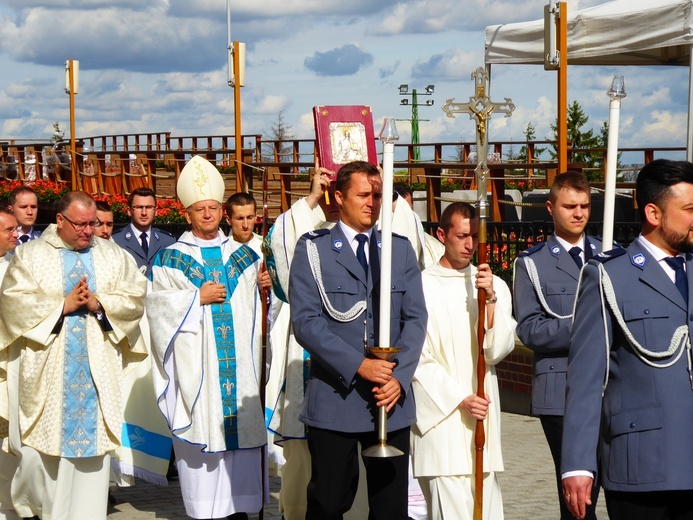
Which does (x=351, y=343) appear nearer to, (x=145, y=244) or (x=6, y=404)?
(x=6, y=404)

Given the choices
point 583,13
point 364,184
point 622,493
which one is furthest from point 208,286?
point 583,13

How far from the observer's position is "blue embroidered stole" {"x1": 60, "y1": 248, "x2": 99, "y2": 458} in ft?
22.7

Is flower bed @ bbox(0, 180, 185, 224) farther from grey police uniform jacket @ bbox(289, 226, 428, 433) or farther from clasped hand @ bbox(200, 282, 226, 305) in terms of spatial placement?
grey police uniform jacket @ bbox(289, 226, 428, 433)

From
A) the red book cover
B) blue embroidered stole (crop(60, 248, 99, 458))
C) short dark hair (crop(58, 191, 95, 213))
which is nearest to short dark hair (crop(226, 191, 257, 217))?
blue embroidered stole (crop(60, 248, 99, 458))

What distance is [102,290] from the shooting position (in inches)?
279

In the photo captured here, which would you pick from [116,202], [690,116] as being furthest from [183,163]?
[690,116]

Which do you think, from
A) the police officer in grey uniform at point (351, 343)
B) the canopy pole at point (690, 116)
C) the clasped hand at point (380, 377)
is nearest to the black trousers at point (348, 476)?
the police officer in grey uniform at point (351, 343)

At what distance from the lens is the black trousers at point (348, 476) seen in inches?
206

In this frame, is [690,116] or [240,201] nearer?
[240,201]

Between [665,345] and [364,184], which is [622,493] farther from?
[364,184]

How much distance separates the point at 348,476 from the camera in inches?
207

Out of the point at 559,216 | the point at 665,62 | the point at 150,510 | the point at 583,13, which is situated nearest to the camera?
the point at 559,216

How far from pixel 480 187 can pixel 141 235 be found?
564 centimetres

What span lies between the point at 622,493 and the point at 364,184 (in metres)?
2.05
